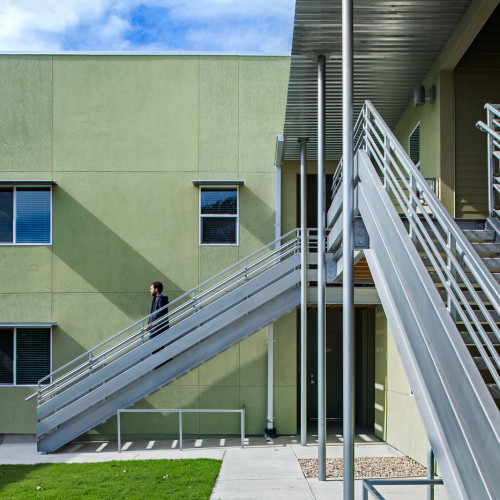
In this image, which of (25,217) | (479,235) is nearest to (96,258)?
(25,217)

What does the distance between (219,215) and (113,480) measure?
653 centimetres

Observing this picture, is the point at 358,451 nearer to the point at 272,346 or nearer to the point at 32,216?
the point at 272,346

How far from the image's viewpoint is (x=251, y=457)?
10789mm

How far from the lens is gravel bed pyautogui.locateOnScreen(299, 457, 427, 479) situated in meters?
9.39

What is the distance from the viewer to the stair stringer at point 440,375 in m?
3.24

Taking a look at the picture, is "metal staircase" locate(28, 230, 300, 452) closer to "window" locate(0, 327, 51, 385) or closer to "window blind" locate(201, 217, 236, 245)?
"window" locate(0, 327, 51, 385)

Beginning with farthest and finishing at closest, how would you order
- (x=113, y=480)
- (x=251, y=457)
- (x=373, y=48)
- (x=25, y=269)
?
(x=25, y=269) < (x=251, y=457) < (x=113, y=480) < (x=373, y=48)

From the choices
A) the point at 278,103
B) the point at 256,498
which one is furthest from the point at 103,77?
the point at 256,498

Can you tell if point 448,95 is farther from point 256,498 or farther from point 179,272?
point 179,272

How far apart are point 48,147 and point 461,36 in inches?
374

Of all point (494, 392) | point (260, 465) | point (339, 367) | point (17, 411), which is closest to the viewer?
point (494, 392)

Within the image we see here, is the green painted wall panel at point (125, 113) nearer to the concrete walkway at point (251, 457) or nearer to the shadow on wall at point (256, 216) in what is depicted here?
the shadow on wall at point (256, 216)

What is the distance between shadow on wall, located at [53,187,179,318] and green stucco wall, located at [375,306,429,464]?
15.4 ft

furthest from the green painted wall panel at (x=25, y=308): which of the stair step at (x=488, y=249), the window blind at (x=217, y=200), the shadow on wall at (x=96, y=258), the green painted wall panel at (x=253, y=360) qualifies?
the stair step at (x=488, y=249)
